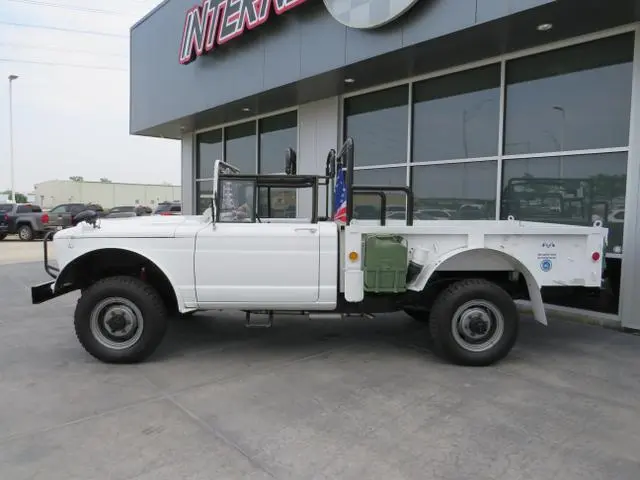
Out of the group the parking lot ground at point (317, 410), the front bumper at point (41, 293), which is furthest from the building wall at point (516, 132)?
the front bumper at point (41, 293)

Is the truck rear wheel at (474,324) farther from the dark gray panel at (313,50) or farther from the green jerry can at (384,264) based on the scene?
the dark gray panel at (313,50)

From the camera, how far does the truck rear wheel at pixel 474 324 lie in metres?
4.91

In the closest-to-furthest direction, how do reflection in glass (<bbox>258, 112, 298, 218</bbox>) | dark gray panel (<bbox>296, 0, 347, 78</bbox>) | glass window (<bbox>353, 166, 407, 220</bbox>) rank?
1. dark gray panel (<bbox>296, 0, 347, 78</bbox>)
2. glass window (<bbox>353, 166, 407, 220</bbox>)
3. reflection in glass (<bbox>258, 112, 298, 218</bbox>)

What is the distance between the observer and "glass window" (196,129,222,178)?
15094 mm

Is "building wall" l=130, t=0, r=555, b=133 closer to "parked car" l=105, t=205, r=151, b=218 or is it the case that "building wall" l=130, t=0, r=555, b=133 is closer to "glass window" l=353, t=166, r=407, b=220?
"glass window" l=353, t=166, r=407, b=220

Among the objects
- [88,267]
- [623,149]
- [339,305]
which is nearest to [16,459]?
[88,267]

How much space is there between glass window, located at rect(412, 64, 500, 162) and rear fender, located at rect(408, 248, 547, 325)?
3551mm

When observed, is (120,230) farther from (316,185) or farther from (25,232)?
(25,232)

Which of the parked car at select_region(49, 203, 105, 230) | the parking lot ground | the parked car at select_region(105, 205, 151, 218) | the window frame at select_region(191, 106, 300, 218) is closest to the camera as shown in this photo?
the parking lot ground

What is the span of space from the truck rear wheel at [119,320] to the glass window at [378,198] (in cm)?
438

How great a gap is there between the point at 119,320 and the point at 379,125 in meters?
6.71

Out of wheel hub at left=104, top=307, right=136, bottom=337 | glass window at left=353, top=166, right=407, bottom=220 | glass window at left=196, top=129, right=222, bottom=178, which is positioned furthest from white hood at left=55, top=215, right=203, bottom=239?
glass window at left=196, top=129, right=222, bottom=178

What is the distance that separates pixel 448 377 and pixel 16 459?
11.3 ft

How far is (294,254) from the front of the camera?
4875mm
